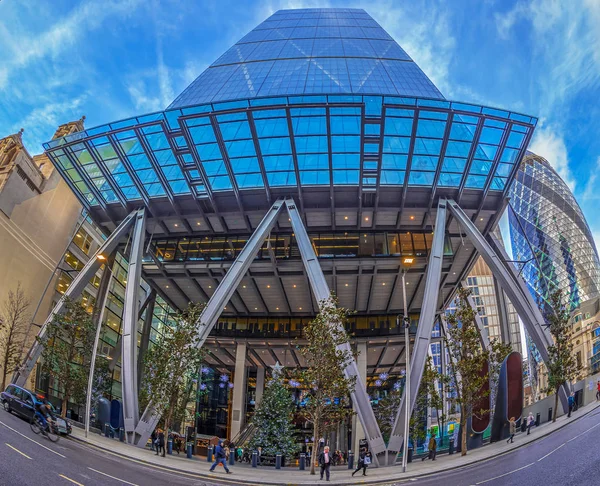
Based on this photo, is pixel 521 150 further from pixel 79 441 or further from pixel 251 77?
pixel 79 441

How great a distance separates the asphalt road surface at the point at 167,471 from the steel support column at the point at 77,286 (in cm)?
1145

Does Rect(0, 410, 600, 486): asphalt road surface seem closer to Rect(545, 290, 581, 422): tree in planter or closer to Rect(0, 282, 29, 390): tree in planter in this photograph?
Rect(545, 290, 581, 422): tree in planter

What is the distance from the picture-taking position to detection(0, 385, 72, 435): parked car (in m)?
19.4

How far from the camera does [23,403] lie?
19781 mm

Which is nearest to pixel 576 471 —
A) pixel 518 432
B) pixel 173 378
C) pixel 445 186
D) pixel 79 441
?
pixel 518 432

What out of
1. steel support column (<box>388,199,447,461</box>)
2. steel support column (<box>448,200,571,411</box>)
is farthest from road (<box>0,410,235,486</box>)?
steel support column (<box>448,200,571,411</box>)

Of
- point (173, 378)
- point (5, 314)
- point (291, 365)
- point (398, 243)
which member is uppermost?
point (398, 243)

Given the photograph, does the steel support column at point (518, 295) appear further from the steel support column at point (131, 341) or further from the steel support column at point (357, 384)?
the steel support column at point (131, 341)

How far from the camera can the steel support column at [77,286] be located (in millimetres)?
29750

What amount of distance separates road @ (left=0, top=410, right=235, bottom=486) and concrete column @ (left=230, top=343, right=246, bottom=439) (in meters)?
31.7

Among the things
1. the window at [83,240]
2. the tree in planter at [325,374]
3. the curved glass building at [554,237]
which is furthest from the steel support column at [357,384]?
the curved glass building at [554,237]

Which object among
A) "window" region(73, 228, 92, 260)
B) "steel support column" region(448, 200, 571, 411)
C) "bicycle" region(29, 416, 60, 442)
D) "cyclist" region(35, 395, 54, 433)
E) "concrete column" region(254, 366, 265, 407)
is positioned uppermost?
"window" region(73, 228, 92, 260)

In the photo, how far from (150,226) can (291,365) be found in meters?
37.8

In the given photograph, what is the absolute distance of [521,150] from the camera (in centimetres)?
3044
